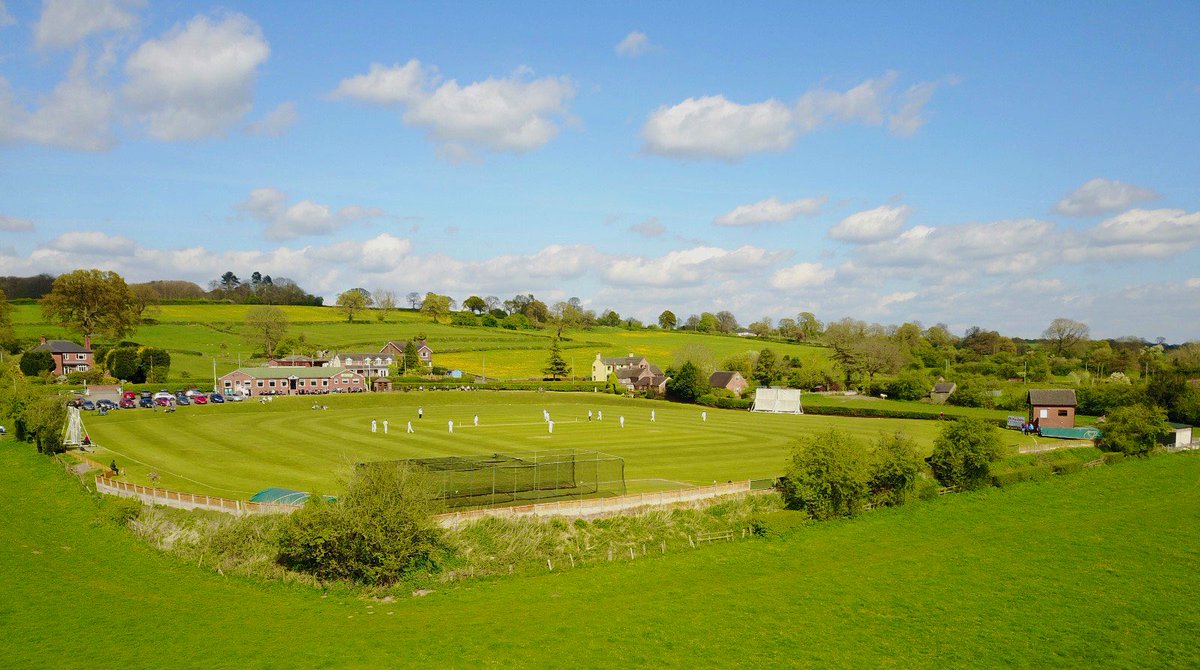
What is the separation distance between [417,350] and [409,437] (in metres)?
66.9

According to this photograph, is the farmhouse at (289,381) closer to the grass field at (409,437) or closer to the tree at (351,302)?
the grass field at (409,437)

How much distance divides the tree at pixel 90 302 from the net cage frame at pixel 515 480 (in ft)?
248

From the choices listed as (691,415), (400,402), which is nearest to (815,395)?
(691,415)

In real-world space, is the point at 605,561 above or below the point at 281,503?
below

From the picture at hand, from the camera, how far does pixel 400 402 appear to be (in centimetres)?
7769

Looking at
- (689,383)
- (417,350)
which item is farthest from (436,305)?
(689,383)

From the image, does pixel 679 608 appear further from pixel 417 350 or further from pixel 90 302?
pixel 417 350

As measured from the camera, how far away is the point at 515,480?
32906mm

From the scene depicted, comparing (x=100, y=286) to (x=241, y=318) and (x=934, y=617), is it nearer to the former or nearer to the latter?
(x=241, y=318)

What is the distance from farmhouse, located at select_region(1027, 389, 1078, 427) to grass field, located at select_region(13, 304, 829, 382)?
46241 mm

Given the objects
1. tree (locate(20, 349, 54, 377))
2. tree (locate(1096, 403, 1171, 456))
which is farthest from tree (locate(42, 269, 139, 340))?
tree (locate(1096, 403, 1171, 456))

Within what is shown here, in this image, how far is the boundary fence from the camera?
2962cm

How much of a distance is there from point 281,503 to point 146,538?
502cm

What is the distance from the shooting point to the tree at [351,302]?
166125mm
